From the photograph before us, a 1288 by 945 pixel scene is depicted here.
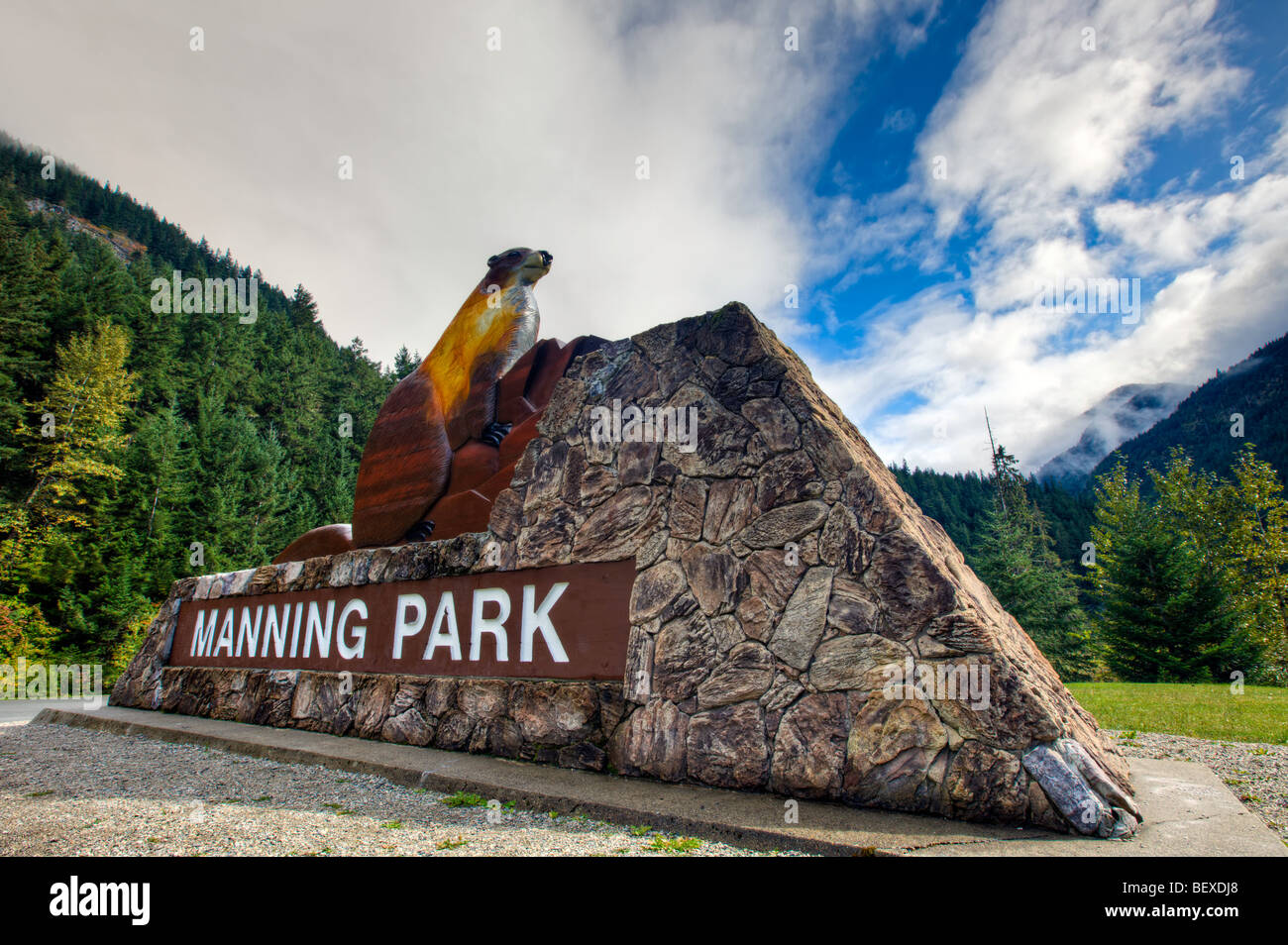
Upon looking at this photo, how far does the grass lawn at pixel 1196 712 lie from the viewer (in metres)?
5.72

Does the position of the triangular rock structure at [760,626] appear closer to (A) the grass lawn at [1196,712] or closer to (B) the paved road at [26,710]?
(A) the grass lawn at [1196,712]

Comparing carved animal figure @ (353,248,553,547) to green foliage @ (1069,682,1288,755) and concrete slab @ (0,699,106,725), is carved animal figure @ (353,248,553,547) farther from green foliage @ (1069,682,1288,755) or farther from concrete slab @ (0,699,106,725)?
green foliage @ (1069,682,1288,755)

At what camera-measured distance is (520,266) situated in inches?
270

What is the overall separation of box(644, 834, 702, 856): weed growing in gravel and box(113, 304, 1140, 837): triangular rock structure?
648 millimetres

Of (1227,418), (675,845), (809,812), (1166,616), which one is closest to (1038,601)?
(1166,616)

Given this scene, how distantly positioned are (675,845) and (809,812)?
698 millimetres

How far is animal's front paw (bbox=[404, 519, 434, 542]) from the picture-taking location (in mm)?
5949

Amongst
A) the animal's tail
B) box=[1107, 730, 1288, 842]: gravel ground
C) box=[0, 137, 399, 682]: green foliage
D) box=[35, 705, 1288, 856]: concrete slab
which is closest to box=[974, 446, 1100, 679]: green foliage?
box=[1107, 730, 1288, 842]: gravel ground

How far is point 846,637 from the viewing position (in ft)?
10.3

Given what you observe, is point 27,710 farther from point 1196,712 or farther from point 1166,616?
point 1166,616

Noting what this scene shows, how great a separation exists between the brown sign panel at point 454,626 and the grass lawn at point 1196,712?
5.53 metres

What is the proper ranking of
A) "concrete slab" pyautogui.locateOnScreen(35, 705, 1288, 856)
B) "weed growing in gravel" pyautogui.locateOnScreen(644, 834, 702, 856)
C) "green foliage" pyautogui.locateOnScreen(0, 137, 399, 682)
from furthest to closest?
"green foliage" pyautogui.locateOnScreen(0, 137, 399, 682) < "weed growing in gravel" pyautogui.locateOnScreen(644, 834, 702, 856) < "concrete slab" pyautogui.locateOnScreen(35, 705, 1288, 856)

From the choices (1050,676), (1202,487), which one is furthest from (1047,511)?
(1050,676)
